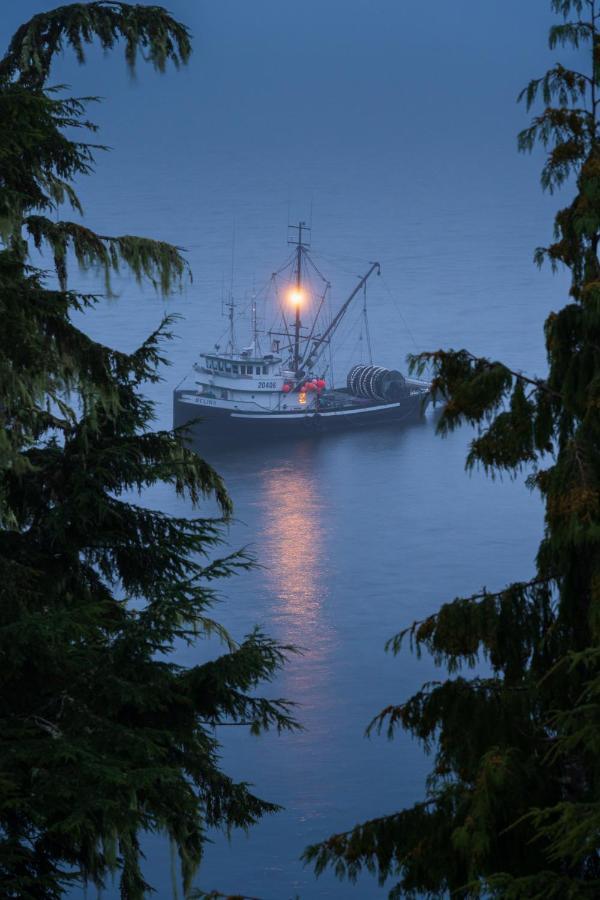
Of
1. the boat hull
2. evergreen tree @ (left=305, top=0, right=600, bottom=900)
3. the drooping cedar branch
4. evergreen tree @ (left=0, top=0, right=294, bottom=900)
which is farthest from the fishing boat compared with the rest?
evergreen tree @ (left=305, top=0, right=600, bottom=900)

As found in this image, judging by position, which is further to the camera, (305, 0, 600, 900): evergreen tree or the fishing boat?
the fishing boat

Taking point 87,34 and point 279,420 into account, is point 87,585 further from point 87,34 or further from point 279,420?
point 279,420

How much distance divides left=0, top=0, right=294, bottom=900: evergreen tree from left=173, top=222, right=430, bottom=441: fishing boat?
102 m

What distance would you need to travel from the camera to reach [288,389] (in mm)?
127000

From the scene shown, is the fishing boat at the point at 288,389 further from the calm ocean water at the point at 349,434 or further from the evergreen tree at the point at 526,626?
the evergreen tree at the point at 526,626

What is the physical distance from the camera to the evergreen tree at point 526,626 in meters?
10.2

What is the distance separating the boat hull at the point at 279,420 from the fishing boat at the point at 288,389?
3.3 inches

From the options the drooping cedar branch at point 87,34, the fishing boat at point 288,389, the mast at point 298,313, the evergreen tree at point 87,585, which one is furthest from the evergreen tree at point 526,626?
the mast at point 298,313

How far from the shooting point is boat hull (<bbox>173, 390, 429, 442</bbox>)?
4695 inches

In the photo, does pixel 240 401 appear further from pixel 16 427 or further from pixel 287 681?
pixel 16 427

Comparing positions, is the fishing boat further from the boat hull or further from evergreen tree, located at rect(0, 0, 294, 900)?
evergreen tree, located at rect(0, 0, 294, 900)

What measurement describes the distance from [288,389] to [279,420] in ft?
18.1

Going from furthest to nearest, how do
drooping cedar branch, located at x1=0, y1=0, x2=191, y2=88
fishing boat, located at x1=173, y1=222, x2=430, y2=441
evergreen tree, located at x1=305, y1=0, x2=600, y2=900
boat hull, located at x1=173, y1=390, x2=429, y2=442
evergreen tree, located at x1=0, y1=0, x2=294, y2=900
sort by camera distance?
fishing boat, located at x1=173, y1=222, x2=430, y2=441, boat hull, located at x1=173, y1=390, x2=429, y2=442, drooping cedar branch, located at x1=0, y1=0, x2=191, y2=88, evergreen tree, located at x1=305, y1=0, x2=600, y2=900, evergreen tree, located at x1=0, y1=0, x2=294, y2=900

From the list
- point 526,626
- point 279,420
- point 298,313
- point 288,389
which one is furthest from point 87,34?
point 298,313
